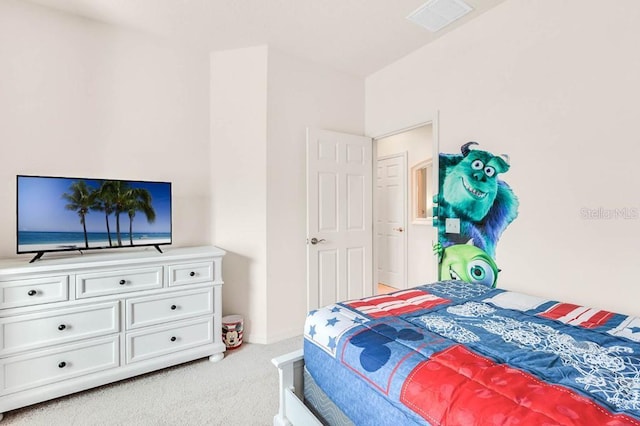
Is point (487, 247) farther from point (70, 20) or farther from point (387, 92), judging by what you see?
point (70, 20)

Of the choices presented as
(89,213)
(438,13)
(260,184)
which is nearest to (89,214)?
(89,213)

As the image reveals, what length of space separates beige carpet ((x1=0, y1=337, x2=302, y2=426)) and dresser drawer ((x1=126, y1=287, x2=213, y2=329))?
16.1 inches

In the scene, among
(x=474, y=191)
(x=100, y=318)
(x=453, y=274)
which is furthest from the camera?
(x=453, y=274)

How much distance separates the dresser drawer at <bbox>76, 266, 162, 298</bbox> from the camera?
196 cm

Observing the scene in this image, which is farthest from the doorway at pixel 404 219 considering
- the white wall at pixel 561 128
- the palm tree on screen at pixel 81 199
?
the palm tree on screen at pixel 81 199

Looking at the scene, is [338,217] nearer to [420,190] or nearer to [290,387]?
[420,190]

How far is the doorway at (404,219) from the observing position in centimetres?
404

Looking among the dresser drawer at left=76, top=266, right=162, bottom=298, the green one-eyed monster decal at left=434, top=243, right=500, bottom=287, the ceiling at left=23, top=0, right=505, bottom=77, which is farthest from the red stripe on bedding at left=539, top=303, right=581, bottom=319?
the dresser drawer at left=76, top=266, right=162, bottom=298

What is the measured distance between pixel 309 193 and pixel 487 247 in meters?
1.61

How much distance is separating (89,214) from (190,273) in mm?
836

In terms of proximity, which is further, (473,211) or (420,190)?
(420,190)

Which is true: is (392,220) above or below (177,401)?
above

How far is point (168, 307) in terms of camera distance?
2.23m

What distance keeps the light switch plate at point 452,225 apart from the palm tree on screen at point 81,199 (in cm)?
281
